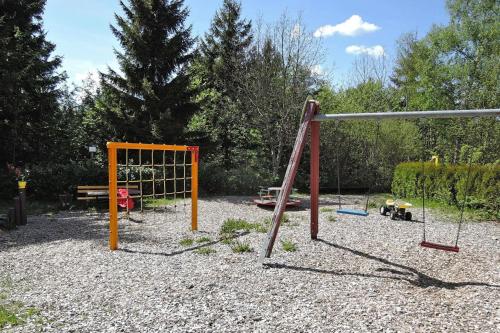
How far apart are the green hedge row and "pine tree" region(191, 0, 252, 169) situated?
30.2 feet

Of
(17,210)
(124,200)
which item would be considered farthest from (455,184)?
(17,210)

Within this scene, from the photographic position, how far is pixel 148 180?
8234 mm

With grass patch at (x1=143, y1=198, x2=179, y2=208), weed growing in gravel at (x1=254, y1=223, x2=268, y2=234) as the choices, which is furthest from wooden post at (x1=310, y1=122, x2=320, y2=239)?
grass patch at (x1=143, y1=198, x2=179, y2=208)

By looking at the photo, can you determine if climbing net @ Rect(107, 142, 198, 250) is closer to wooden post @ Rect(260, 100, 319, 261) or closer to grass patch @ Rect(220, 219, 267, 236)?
grass patch @ Rect(220, 219, 267, 236)

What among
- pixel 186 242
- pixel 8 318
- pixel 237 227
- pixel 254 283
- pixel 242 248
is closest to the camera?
pixel 8 318

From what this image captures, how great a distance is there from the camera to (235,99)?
68.2ft

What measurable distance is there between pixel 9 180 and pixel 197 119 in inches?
402

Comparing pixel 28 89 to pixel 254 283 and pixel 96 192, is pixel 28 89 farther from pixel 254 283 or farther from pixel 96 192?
pixel 254 283

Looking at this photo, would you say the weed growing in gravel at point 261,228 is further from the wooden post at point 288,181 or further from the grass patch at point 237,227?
the wooden post at point 288,181

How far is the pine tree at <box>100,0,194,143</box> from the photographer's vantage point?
53.0ft

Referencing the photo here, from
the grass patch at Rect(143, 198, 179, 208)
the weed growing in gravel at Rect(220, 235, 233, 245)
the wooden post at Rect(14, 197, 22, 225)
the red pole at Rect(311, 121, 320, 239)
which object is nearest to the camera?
the weed growing in gravel at Rect(220, 235, 233, 245)

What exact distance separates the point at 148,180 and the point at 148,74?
966 centimetres

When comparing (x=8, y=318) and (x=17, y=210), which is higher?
(x=17, y=210)

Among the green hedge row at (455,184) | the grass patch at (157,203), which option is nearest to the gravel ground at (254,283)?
the green hedge row at (455,184)
